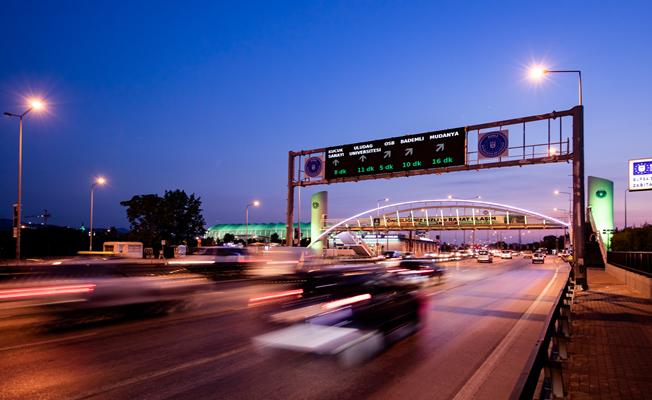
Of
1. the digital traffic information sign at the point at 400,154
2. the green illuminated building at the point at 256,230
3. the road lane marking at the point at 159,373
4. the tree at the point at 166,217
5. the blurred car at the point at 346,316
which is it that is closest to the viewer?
the road lane marking at the point at 159,373

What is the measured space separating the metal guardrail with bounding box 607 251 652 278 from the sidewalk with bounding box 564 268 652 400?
3959 mm

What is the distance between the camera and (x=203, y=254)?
2575 cm

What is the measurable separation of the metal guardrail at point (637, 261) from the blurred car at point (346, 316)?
9.09 meters

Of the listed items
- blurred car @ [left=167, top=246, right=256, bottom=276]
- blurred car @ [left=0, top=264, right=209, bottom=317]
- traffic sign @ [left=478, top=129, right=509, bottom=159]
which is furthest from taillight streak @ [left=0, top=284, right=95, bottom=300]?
traffic sign @ [left=478, top=129, right=509, bottom=159]

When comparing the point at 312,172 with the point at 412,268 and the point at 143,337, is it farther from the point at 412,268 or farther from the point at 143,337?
the point at 143,337

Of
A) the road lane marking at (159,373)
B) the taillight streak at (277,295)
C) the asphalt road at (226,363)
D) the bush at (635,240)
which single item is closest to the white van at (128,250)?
the taillight streak at (277,295)

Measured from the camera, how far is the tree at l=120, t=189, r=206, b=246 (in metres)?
67.5

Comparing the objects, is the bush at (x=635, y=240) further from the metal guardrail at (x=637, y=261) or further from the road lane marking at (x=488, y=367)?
the road lane marking at (x=488, y=367)

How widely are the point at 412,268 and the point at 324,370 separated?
14746mm

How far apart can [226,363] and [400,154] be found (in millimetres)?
22235

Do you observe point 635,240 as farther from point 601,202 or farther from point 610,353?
point 601,202

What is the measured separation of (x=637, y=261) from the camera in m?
21.9

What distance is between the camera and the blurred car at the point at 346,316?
29.9 feet

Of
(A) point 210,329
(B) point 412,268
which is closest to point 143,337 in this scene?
(A) point 210,329
